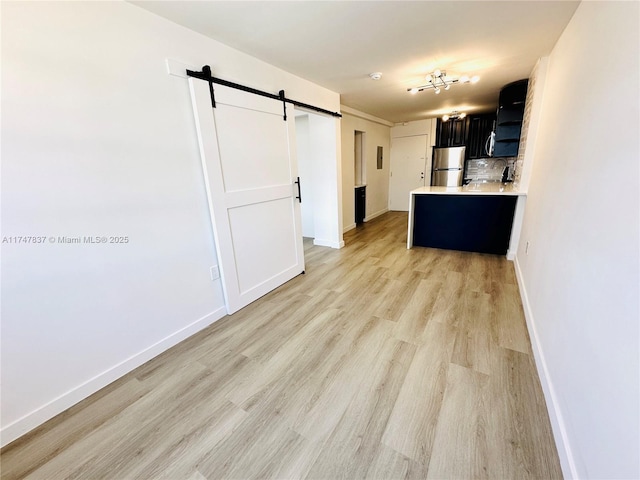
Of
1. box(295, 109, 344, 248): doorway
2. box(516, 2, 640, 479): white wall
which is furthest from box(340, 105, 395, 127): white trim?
box(516, 2, 640, 479): white wall

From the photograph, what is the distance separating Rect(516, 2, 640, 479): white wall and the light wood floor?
0.24 meters

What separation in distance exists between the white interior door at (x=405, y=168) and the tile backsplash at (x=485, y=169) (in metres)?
0.90

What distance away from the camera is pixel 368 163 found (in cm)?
559

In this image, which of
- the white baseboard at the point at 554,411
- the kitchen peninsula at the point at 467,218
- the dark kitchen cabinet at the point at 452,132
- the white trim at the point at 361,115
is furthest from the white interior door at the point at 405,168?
the white baseboard at the point at 554,411

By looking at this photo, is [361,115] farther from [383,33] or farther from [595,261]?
[595,261]

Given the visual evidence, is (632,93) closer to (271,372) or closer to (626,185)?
(626,185)

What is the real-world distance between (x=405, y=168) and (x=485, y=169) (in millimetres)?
1761

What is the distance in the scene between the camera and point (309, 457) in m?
1.16

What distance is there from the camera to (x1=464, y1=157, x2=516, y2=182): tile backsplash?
18.6 feet

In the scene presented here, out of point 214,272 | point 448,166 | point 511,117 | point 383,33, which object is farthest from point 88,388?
point 448,166

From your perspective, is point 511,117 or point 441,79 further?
point 511,117

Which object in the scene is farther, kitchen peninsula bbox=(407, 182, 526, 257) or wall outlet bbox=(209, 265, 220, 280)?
kitchen peninsula bbox=(407, 182, 526, 257)

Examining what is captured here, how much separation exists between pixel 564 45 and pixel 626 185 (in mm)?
1991

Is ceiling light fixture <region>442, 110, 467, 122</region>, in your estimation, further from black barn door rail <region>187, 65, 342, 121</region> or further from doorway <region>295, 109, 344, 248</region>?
black barn door rail <region>187, 65, 342, 121</region>
